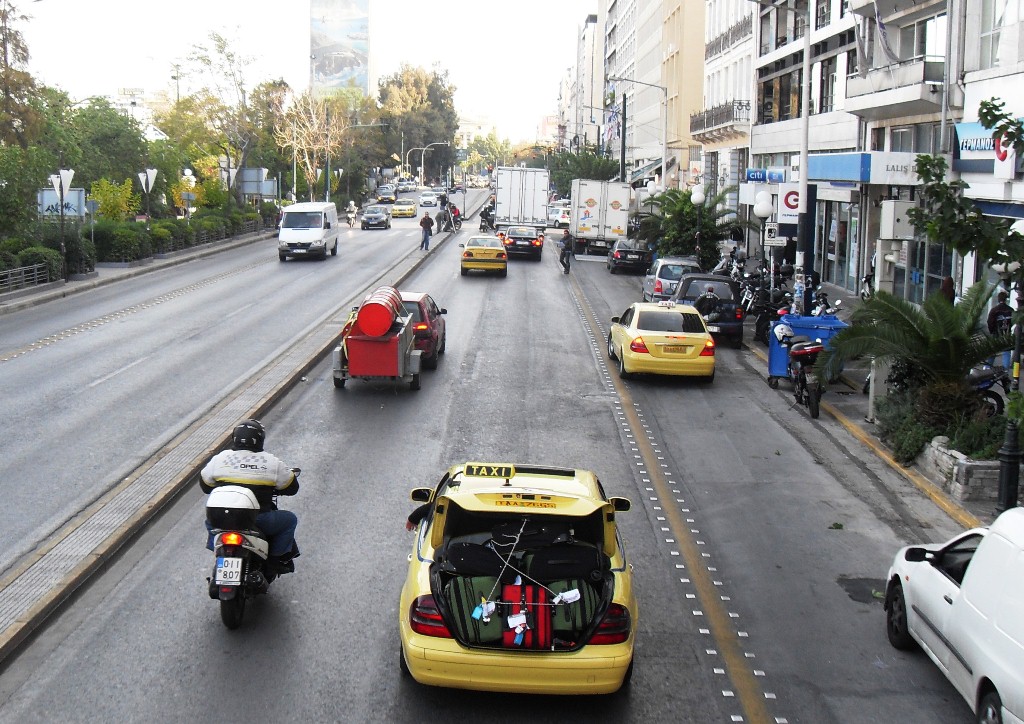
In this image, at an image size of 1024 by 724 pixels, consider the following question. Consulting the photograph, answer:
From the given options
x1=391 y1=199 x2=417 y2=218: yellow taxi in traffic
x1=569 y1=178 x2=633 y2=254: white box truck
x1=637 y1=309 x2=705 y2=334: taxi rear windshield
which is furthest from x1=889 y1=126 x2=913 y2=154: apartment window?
x1=391 y1=199 x2=417 y2=218: yellow taxi in traffic

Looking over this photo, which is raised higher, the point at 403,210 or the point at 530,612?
the point at 403,210

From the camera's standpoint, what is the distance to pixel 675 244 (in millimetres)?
39219

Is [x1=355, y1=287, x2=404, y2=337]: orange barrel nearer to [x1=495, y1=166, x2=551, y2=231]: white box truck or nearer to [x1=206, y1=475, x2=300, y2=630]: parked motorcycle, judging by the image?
[x1=206, y1=475, x2=300, y2=630]: parked motorcycle

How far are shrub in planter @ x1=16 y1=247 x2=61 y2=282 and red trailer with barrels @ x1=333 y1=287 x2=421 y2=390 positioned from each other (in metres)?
19.2

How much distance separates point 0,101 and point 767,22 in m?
29.2

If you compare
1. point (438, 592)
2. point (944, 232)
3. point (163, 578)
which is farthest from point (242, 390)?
point (438, 592)

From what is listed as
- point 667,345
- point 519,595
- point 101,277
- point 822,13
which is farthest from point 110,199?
point 519,595

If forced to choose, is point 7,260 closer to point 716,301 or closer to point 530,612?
point 716,301

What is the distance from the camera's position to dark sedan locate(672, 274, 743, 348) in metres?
25.9

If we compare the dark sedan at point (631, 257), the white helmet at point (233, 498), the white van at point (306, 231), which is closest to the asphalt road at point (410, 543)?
the white helmet at point (233, 498)

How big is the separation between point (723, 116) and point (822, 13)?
14.0m

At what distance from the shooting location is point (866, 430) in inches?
670

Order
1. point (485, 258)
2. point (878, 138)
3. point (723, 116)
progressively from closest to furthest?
point (878, 138) < point (485, 258) < point (723, 116)

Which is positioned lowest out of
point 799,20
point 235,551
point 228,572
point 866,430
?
point 866,430
